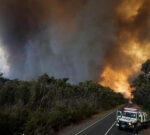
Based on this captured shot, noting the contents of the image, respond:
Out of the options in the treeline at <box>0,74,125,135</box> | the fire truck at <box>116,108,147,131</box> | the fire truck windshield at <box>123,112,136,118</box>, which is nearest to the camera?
the treeline at <box>0,74,125,135</box>

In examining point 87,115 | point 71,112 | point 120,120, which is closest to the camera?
point 120,120

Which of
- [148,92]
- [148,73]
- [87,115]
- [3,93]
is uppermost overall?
[148,73]

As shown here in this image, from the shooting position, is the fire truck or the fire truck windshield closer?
the fire truck

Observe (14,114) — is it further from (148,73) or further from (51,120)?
(148,73)

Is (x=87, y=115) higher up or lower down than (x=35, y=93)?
lower down

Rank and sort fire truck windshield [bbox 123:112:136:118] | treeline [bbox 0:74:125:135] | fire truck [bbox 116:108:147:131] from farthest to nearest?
fire truck windshield [bbox 123:112:136:118], fire truck [bbox 116:108:147:131], treeline [bbox 0:74:125:135]

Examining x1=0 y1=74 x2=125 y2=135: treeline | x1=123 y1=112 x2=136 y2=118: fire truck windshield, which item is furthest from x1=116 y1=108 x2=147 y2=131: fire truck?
x1=0 y1=74 x2=125 y2=135: treeline

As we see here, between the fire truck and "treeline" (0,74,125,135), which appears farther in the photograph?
the fire truck

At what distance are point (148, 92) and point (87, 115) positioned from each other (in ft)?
64.1

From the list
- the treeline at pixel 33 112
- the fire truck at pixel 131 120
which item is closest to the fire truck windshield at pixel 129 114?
the fire truck at pixel 131 120

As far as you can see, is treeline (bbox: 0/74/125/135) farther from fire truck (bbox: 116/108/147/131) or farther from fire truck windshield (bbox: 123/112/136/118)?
fire truck windshield (bbox: 123/112/136/118)

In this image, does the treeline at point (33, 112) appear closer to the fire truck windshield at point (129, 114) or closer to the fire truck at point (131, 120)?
the fire truck at point (131, 120)

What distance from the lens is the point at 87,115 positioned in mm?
26219

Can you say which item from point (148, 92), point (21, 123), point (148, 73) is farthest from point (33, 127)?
point (148, 73)
